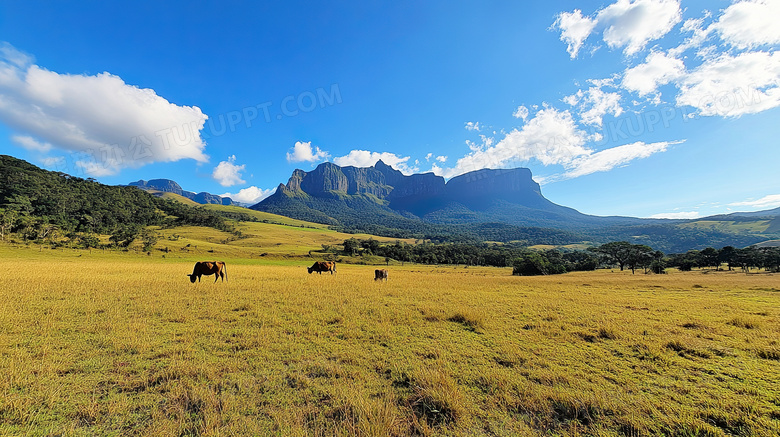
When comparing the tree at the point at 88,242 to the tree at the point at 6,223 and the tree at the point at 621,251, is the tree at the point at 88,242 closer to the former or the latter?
the tree at the point at 6,223

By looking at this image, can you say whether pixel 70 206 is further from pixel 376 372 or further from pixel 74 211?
pixel 376 372

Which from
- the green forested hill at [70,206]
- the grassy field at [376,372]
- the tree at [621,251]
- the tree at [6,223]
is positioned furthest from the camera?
the tree at [621,251]

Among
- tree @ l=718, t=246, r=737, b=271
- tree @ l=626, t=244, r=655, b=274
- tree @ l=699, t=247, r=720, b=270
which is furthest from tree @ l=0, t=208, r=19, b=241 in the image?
tree @ l=718, t=246, r=737, b=271

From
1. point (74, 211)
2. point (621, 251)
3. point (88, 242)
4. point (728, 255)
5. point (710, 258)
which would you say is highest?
point (74, 211)

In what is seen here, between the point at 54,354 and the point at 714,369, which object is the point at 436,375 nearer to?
the point at 714,369

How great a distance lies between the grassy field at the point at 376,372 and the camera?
4.07 metres

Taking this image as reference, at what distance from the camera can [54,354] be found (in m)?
6.28

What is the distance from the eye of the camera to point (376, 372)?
19.5ft

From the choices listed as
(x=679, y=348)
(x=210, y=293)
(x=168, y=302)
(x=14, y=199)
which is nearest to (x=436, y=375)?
(x=679, y=348)

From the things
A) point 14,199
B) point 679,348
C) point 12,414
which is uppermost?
point 14,199

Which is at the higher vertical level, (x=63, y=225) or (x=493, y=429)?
(x=63, y=225)

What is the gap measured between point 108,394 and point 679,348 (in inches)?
524

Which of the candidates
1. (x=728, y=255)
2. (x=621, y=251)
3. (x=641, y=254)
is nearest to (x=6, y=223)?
(x=621, y=251)

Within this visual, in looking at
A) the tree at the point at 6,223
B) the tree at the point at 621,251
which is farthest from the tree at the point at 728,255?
the tree at the point at 6,223
